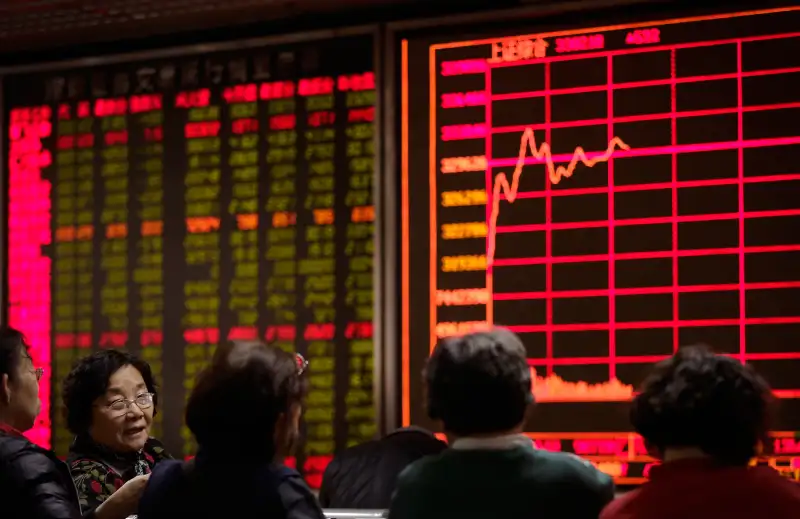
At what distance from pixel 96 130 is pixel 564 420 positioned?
1921mm

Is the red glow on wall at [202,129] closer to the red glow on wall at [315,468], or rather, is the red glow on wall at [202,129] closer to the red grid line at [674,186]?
the red glow on wall at [315,468]

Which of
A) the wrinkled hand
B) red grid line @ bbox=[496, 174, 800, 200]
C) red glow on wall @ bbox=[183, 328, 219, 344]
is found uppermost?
red grid line @ bbox=[496, 174, 800, 200]

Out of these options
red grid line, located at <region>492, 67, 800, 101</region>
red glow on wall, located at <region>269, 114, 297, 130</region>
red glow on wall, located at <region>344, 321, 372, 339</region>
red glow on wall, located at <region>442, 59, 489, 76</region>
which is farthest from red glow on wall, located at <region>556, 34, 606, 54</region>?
red glow on wall, located at <region>344, 321, 372, 339</region>

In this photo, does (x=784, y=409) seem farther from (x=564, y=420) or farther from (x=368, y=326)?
(x=368, y=326)

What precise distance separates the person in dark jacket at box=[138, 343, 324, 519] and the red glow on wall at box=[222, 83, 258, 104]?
1.90 m

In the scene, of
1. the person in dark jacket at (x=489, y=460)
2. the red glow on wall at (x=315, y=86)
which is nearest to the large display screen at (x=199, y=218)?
the red glow on wall at (x=315, y=86)

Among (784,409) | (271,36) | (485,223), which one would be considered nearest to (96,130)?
(271,36)

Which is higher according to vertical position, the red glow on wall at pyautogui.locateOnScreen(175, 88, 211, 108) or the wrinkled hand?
the red glow on wall at pyautogui.locateOnScreen(175, 88, 211, 108)

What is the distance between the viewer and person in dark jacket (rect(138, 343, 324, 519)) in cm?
174

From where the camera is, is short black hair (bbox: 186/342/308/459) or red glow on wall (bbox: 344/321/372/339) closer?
short black hair (bbox: 186/342/308/459)

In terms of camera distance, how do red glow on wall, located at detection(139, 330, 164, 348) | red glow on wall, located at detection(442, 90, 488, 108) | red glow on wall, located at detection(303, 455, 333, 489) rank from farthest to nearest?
red glow on wall, located at detection(139, 330, 164, 348), red glow on wall, located at detection(303, 455, 333, 489), red glow on wall, located at detection(442, 90, 488, 108)

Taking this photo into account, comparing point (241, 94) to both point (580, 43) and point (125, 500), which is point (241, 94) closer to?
point (580, 43)

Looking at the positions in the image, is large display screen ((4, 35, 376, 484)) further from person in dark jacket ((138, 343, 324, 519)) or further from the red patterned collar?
person in dark jacket ((138, 343, 324, 519))

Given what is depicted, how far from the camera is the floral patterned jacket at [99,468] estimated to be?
270cm
